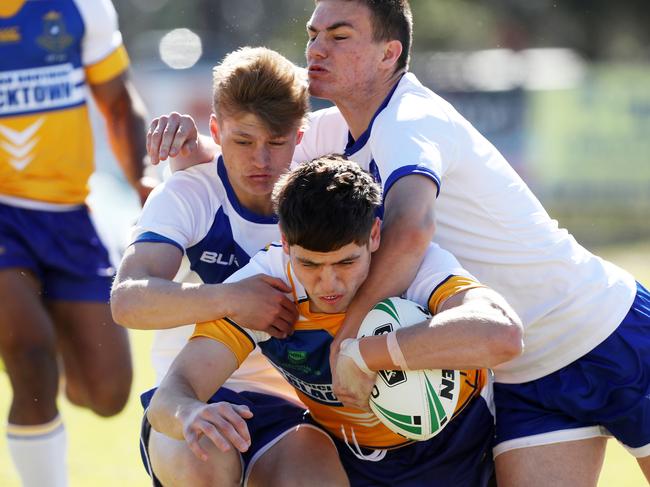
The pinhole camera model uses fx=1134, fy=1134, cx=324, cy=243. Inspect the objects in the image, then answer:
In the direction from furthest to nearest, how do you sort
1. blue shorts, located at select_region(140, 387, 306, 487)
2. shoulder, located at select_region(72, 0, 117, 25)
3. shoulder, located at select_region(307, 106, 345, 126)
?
1. shoulder, located at select_region(72, 0, 117, 25)
2. shoulder, located at select_region(307, 106, 345, 126)
3. blue shorts, located at select_region(140, 387, 306, 487)

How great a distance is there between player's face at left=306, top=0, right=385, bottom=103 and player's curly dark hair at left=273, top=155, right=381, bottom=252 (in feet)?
2.25

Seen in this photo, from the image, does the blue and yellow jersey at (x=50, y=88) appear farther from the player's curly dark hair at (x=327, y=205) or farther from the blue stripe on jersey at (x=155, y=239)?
the player's curly dark hair at (x=327, y=205)

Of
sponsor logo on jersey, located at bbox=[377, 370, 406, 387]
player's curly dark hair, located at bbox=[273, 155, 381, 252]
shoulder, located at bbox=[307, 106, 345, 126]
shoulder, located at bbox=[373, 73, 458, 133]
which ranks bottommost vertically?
sponsor logo on jersey, located at bbox=[377, 370, 406, 387]

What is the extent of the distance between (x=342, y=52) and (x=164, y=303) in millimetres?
1265

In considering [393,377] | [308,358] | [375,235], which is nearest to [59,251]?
[308,358]

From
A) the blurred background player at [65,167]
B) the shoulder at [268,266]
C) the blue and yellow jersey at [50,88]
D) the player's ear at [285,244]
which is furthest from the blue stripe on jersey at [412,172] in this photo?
the blue and yellow jersey at [50,88]

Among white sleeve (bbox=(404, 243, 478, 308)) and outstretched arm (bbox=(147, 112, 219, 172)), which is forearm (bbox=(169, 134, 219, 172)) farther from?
white sleeve (bbox=(404, 243, 478, 308))

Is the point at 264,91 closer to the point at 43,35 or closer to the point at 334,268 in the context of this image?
the point at 334,268

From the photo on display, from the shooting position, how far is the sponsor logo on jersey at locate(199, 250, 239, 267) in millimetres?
4523

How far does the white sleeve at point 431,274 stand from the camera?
392 cm

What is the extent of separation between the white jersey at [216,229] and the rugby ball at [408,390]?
2.85 feet

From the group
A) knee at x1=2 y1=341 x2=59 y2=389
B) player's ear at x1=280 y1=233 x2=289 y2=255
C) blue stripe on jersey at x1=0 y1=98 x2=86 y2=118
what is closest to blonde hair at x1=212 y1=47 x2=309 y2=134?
player's ear at x1=280 y1=233 x2=289 y2=255

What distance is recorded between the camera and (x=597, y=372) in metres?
4.35

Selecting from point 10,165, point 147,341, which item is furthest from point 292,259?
point 147,341
